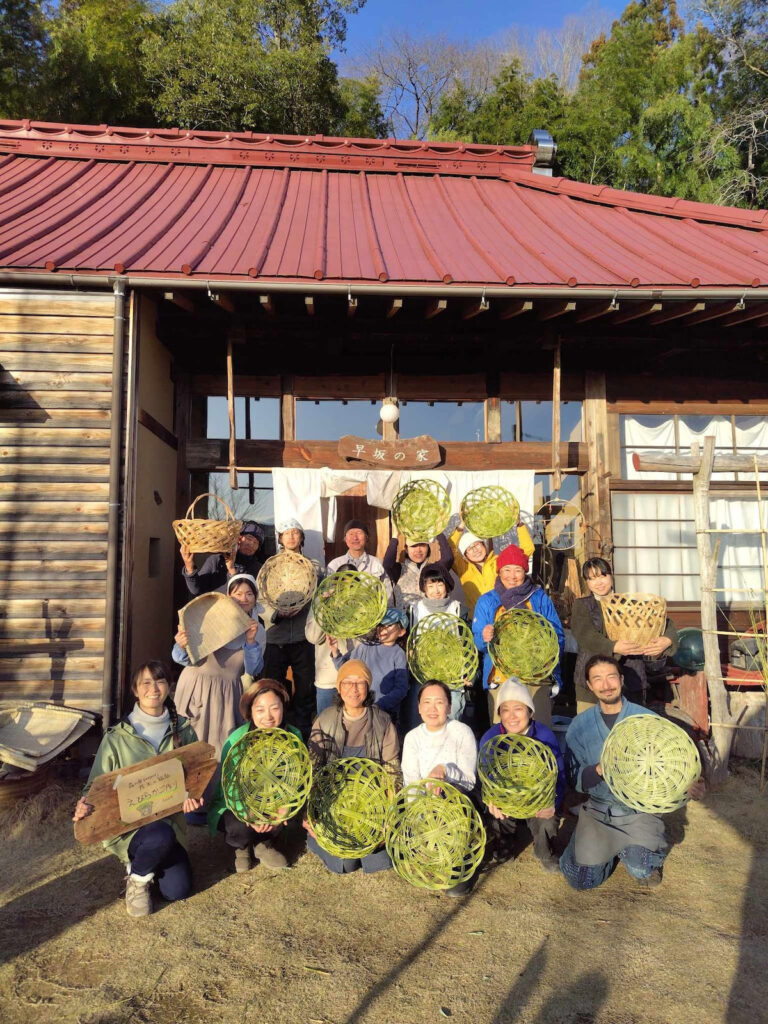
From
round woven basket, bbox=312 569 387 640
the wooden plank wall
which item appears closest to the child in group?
round woven basket, bbox=312 569 387 640

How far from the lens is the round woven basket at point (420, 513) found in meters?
5.14

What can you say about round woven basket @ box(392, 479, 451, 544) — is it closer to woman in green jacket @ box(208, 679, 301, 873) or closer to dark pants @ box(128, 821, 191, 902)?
woman in green jacket @ box(208, 679, 301, 873)

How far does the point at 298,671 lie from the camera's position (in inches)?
191

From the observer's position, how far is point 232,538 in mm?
4887

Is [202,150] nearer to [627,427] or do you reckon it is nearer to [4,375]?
[4,375]

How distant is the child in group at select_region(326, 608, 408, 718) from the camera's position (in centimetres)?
426

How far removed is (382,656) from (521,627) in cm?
92

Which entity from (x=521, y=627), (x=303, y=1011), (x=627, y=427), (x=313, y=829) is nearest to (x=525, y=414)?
(x=627, y=427)

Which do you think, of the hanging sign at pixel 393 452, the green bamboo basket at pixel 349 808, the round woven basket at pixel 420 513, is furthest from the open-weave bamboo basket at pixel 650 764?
the hanging sign at pixel 393 452

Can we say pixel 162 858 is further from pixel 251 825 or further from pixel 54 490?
pixel 54 490

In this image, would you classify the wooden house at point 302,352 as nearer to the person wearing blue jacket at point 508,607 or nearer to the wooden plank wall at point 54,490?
the wooden plank wall at point 54,490

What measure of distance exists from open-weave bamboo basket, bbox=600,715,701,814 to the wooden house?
9.35 feet

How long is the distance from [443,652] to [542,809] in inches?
41.2

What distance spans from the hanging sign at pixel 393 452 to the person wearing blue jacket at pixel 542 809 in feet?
9.28
